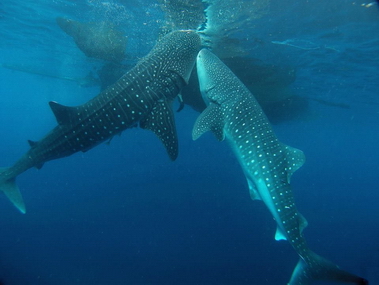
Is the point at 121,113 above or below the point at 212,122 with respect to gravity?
above

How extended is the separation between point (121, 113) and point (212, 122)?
2096mm

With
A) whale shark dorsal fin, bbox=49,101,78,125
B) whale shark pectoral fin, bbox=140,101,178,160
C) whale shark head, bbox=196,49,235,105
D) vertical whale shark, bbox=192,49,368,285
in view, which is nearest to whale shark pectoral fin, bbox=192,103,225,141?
vertical whale shark, bbox=192,49,368,285

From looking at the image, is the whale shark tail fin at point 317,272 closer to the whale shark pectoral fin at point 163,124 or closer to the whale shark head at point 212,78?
the whale shark pectoral fin at point 163,124

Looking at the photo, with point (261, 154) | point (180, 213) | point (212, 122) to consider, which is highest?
point (212, 122)

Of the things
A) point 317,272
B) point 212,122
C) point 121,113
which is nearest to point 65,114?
point 121,113

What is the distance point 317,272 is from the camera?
4191mm

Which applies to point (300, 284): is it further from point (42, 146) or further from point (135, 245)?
point (135, 245)

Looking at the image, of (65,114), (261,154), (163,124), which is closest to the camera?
(65,114)

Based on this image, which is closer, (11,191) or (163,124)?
(163,124)

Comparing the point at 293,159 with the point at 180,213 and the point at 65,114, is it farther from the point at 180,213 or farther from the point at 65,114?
the point at 180,213

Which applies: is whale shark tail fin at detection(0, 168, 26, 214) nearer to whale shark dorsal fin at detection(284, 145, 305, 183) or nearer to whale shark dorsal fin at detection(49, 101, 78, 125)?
whale shark dorsal fin at detection(49, 101, 78, 125)

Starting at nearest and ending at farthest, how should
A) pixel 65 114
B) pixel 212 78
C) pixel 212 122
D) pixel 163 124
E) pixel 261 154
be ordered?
pixel 65 114 → pixel 163 124 → pixel 261 154 → pixel 212 122 → pixel 212 78

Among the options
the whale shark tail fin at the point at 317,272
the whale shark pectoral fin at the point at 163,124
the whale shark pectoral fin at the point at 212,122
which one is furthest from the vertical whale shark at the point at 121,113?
the whale shark tail fin at the point at 317,272

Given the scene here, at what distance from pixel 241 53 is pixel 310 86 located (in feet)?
35.3
